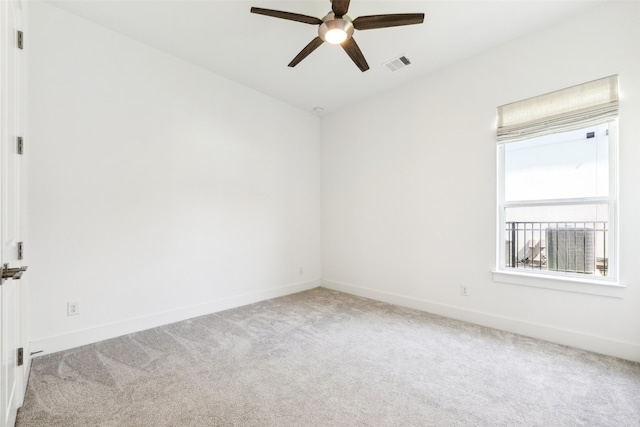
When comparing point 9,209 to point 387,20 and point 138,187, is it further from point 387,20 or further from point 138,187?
point 387,20

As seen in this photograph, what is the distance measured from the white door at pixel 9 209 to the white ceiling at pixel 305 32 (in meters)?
1.13

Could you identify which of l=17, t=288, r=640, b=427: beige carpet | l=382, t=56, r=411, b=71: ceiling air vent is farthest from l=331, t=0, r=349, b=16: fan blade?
l=17, t=288, r=640, b=427: beige carpet

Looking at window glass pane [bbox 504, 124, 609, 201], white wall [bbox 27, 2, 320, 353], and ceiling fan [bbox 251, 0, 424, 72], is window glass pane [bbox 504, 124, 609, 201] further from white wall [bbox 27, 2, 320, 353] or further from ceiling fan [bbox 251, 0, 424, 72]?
white wall [bbox 27, 2, 320, 353]

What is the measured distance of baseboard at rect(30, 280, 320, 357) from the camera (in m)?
2.43

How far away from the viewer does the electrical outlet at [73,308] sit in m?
2.52

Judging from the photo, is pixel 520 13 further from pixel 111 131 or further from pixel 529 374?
pixel 111 131

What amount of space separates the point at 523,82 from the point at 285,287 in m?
3.89

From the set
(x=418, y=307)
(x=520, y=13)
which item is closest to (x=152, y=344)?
(x=418, y=307)

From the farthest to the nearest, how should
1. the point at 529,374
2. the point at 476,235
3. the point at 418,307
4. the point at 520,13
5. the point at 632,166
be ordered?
the point at 418,307, the point at 476,235, the point at 520,13, the point at 632,166, the point at 529,374

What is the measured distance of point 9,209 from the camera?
147 centimetres

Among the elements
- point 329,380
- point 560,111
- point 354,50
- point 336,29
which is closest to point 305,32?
point 354,50

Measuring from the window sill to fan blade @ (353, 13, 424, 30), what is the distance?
8.36 ft

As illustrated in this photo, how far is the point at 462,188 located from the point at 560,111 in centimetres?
110

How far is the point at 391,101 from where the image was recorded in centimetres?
396
